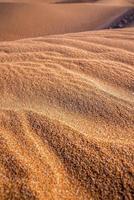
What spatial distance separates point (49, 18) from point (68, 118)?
417cm

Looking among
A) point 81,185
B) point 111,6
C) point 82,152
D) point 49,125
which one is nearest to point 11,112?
point 49,125

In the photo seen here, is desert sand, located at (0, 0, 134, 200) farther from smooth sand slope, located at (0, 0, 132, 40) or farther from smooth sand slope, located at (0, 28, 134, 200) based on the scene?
smooth sand slope, located at (0, 0, 132, 40)

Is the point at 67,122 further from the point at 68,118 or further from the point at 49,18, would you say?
the point at 49,18

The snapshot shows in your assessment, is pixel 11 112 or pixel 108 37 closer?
pixel 11 112

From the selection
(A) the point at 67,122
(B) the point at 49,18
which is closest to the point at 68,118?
(A) the point at 67,122

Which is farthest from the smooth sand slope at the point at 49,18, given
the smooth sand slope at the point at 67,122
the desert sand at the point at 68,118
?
the smooth sand slope at the point at 67,122

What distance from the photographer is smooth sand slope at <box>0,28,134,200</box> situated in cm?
124

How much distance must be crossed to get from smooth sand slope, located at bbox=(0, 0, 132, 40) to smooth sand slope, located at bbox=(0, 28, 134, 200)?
2.72 metres

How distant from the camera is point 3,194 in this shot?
3.87ft

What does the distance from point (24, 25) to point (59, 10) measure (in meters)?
0.92

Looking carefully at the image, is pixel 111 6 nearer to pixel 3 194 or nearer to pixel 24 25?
pixel 24 25

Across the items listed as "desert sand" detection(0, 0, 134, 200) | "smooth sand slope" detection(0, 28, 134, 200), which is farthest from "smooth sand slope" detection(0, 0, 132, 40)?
"smooth sand slope" detection(0, 28, 134, 200)

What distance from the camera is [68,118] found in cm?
163

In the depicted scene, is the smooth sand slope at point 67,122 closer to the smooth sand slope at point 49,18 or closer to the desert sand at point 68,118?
the desert sand at point 68,118
